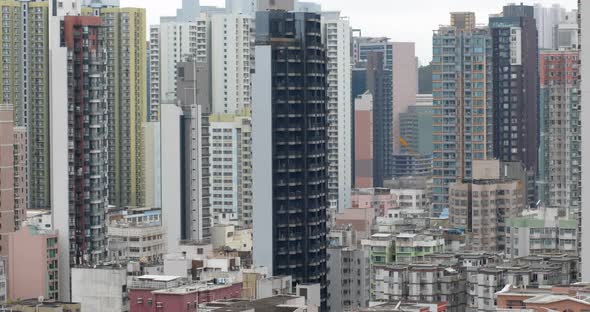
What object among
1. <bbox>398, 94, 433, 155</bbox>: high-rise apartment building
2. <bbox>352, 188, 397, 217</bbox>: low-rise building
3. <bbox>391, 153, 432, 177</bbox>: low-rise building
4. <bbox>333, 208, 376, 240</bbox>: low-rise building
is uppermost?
<bbox>398, 94, 433, 155</bbox>: high-rise apartment building

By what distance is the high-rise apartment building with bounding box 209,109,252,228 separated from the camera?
99.9 m

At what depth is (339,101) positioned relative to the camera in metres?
125

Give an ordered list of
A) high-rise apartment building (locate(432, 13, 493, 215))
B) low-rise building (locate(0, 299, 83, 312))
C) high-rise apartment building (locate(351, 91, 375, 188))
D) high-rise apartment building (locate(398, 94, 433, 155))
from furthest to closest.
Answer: high-rise apartment building (locate(398, 94, 433, 155))
high-rise apartment building (locate(351, 91, 375, 188))
high-rise apartment building (locate(432, 13, 493, 215))
low-rise building (locate(0, 299, 83, 312))

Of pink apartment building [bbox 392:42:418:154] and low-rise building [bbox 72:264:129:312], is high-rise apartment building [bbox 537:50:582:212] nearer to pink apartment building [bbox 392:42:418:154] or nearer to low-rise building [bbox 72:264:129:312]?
low-rise building [bbox 72:264:129:312]

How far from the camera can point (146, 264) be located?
65.4 m

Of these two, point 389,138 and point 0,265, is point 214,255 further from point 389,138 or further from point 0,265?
point 389,138

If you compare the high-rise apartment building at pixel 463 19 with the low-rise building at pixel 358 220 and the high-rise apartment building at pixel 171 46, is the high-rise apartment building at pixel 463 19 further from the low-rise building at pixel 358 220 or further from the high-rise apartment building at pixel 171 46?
the low-rise building at pixel 358 220

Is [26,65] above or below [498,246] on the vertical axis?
above

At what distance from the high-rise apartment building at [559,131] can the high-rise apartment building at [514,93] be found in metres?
2.54

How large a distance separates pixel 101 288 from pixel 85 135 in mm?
12975

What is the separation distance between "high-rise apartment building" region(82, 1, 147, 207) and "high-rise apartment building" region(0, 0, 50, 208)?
833cm

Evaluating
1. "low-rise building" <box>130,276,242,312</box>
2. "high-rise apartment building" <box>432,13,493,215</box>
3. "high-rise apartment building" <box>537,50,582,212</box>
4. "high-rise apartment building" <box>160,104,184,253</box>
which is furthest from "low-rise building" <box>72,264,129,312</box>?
"high-rise apartment building" <box>432,13,493,215</box>

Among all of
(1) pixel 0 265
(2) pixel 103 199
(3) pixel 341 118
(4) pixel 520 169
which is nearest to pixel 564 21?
(3) pixel 341 118

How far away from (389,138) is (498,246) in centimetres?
6626
